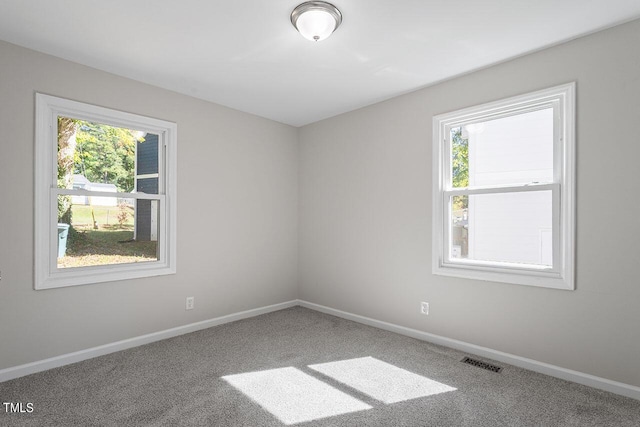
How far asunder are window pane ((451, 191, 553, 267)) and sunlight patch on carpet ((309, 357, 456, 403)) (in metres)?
Answer: 1.27

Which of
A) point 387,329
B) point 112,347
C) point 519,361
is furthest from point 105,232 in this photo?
point 519,361

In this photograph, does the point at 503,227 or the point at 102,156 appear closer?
the point at 503,227

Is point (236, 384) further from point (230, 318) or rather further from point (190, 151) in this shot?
point (190, 151)

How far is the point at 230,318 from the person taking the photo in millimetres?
3961

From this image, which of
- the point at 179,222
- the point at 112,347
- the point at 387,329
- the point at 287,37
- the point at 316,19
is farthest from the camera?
the point at 387,329

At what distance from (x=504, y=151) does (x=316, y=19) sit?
2.01 m

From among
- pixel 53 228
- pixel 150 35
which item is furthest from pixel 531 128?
pixel 53 228

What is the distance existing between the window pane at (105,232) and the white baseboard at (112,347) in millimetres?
758

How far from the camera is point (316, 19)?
2.17m

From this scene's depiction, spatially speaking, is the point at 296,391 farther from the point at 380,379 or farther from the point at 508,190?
the point at 508,190

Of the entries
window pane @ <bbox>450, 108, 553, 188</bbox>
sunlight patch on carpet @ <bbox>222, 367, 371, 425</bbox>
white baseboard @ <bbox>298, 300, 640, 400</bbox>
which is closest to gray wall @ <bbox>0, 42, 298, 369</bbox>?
sunlight patch on carpet @ <bbox>222, 367, 371, 425</bbox>

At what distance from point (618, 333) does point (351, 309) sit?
249cm

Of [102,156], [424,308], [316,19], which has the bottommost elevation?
[424,308]

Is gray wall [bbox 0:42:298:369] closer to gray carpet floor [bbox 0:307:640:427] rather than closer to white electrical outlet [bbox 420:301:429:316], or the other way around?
gray carpet floor [bbox 0:307:640:427]
